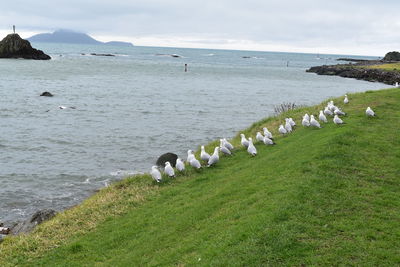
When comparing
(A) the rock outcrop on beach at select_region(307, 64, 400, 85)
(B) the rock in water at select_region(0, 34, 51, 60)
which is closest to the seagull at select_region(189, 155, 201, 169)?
(A) the rock outcrop on beach at select_region(307, 64, 400, 85)

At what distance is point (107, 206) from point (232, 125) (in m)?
22.4

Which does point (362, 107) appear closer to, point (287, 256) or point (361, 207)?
point (361, 207)

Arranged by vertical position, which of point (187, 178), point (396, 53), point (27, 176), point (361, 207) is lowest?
point (27, 176)

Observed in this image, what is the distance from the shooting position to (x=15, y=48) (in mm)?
119938

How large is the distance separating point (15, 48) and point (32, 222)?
118510mm

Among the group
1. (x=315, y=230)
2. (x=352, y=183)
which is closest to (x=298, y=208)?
(x=315, y=230)

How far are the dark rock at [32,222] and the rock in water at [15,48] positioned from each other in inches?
4601

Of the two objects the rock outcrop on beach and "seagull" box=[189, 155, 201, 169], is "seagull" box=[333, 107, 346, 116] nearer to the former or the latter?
"seagull" box=[189, 155, 201, 169]

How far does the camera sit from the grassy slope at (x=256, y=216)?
29.3 ft

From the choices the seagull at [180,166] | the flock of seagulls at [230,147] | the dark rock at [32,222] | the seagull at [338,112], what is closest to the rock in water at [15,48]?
the flock of seagulls at [230,147]

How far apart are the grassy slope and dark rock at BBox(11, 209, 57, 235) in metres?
0.69

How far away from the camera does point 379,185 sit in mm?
12211

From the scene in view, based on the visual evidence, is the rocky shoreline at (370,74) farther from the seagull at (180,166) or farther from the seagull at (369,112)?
the seagull at (180,166)

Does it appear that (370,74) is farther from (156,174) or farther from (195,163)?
(156,174)
